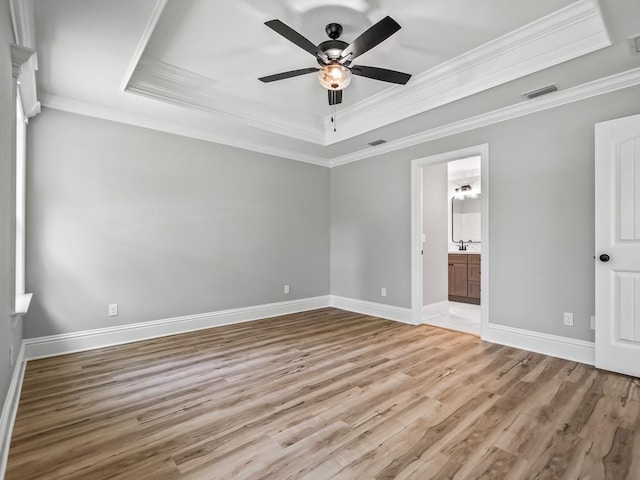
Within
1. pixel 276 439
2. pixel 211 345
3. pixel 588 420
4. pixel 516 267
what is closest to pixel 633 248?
pixel 516 267

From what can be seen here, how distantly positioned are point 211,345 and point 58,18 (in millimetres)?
2945

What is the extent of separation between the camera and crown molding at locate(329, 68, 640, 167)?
2773 mm

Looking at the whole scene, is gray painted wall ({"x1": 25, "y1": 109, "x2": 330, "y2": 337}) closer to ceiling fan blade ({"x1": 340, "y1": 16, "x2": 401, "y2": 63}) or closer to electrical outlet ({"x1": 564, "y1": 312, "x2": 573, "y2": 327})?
ceiling fan blade ({"x1": 340, "y1": 16, "x2": 401, "y2": 63})

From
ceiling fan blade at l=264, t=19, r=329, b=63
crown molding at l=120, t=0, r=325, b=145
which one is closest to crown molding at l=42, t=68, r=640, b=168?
crown molding at l=120, t=0, r=325, b=145

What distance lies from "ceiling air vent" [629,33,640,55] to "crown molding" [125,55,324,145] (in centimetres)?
310

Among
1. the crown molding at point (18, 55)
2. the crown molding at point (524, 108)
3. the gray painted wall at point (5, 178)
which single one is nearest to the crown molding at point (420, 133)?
the crown molding at point (524, 108)

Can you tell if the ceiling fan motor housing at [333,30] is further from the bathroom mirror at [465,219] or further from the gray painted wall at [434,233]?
the bathroom mirror at [465,219]

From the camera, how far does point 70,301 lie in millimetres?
3260

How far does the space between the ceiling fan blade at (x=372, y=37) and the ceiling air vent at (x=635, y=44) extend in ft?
5.55

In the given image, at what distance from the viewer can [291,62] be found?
120 inches

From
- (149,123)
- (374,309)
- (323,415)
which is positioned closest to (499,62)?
(323,415)

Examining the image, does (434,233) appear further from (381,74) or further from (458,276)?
(381,74)

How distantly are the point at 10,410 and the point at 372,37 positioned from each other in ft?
10.7

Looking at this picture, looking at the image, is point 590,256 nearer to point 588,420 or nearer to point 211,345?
point 588,420
